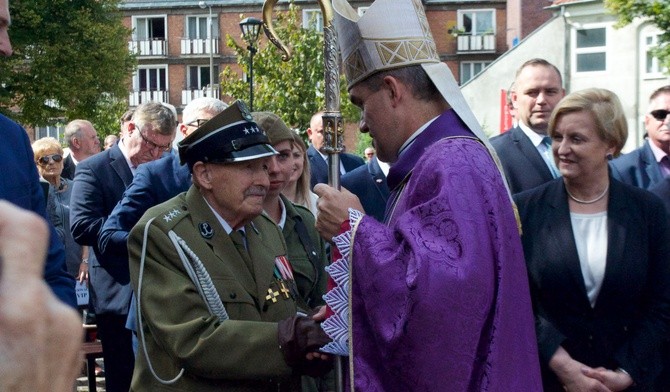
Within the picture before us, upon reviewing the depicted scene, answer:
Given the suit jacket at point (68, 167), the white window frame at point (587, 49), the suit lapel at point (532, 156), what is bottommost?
the suit jacket at point (68, 167)

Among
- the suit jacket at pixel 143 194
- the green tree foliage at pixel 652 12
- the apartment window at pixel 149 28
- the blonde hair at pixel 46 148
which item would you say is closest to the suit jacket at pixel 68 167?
the blonde hair at pixel 46 148

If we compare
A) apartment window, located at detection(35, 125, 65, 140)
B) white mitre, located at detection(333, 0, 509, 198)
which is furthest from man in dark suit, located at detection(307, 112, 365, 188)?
apartment window, located at detection(35, 125, 65, 140)

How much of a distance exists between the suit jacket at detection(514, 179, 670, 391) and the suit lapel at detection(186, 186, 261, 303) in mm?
1242

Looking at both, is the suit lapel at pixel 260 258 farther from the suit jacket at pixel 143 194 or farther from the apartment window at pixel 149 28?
the apartment window at pixel 149 28

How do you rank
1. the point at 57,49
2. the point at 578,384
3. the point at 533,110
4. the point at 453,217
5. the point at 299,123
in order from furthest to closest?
the point at 57,49
the point at 299,123
the point at 533,110
the point at 578,384
the point at 453,217

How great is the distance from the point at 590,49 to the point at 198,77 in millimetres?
26663

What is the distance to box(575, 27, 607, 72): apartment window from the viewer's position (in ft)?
130

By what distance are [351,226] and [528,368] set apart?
683 millimetres

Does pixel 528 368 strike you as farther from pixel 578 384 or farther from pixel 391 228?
pixel 578 384

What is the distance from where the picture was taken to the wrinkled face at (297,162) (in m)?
5.96

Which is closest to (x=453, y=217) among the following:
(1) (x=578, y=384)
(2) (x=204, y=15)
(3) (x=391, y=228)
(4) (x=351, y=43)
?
(3) (x=391, y=228)

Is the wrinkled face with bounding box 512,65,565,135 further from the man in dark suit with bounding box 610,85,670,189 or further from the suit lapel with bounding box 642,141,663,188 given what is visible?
the suit lapel with bounding box 642,141,663,188

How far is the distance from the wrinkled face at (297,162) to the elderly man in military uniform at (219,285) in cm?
178

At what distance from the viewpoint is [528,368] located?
Result: 10.3 feet
